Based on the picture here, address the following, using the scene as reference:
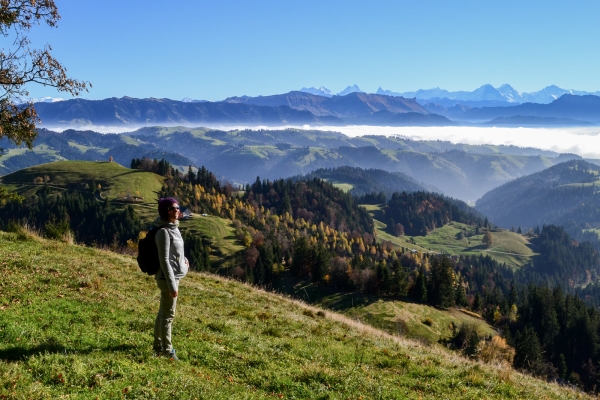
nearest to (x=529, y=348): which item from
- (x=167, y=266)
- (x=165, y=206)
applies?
(x=167, y=266)

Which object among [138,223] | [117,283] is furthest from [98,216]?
[117,283]

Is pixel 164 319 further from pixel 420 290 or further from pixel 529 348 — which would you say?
pixel 420 290

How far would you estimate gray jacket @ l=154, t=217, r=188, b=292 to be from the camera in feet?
38.4

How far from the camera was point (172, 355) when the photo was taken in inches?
483

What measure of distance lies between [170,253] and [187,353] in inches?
142

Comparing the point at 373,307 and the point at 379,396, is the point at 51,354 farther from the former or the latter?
the point at 373,307

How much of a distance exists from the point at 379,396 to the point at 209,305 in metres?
13.2

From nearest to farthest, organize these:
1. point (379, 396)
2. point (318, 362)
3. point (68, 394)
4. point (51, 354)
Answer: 1. point (68, 394)
2. point (51, 354)
3. point (379, 396)
4. point (318, 362)

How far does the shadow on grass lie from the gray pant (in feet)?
2.98

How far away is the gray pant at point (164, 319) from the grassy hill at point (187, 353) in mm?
556

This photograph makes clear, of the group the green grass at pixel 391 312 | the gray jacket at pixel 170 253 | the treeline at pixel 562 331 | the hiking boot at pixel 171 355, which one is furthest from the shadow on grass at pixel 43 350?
the treeline at pixel 562 331

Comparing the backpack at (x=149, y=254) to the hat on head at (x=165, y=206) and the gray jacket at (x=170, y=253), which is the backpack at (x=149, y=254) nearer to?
the gray jacket at (x=170, y=253)

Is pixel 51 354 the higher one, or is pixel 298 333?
pixel 51 354

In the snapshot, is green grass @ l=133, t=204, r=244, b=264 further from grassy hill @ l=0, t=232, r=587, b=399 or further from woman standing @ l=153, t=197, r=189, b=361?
woman standing @ l=153, t=197, r=189, b=361
